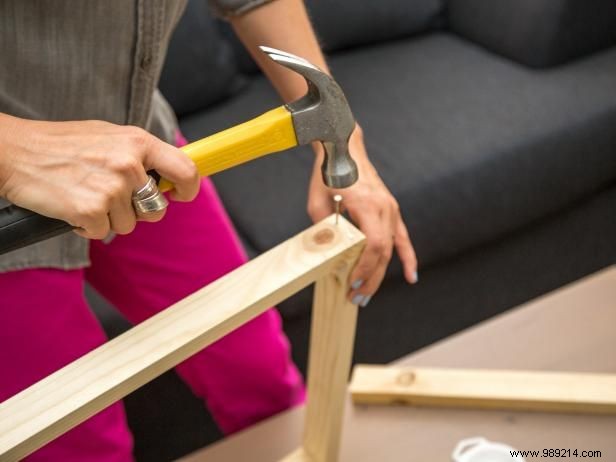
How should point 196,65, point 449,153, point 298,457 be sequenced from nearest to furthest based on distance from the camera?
point 298,457 < point 449,153 < point 196,65

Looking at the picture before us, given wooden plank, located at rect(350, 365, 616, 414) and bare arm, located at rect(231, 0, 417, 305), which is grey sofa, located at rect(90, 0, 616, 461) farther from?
bare arm, located at rect(231, 0, 417, 305)

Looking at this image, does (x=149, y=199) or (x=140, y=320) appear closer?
(x=149, y=199)

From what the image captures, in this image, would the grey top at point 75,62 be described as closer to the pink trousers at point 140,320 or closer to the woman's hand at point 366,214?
the pink trousers at point 140,320

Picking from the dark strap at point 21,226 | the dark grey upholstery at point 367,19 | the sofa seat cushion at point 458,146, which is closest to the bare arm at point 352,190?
the dark strap at point 21,226

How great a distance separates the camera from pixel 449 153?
55.5 inches

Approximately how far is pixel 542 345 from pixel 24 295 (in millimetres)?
732

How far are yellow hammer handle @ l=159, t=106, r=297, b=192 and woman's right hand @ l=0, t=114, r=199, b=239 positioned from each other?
2.1 inches

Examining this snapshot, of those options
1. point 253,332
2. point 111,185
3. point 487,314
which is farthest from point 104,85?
point 487,314

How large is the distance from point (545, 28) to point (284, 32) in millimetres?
1036

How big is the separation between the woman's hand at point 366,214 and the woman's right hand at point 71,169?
285 millimetres

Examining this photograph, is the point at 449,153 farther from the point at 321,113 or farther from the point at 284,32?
the point at 321,113

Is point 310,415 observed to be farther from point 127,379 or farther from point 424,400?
point 127,379

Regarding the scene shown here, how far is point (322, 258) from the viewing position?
679mm

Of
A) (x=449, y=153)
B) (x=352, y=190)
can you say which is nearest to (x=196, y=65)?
(x=449, y=153)
